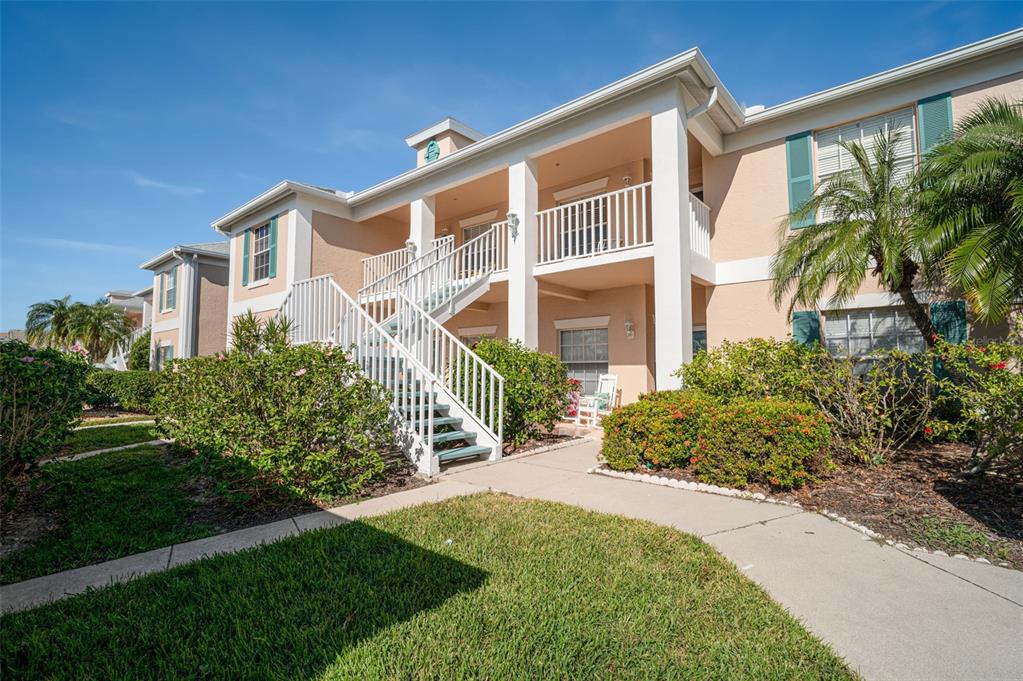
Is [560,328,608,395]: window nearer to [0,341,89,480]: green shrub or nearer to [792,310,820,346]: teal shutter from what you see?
[792,310,820,346]: teal shutter

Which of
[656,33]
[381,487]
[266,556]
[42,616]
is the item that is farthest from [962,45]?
[42,616]

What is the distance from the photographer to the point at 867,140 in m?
8.38

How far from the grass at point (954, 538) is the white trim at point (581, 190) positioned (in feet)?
29.9

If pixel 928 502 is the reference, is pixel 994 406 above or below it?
above

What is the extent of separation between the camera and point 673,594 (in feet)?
9.24

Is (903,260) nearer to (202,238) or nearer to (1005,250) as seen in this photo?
(1005,250)

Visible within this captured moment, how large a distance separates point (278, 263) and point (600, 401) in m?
9.83

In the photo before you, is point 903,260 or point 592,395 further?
point 592,395

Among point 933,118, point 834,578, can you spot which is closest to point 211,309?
point 834,578

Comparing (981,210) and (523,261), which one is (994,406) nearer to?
(981,210)

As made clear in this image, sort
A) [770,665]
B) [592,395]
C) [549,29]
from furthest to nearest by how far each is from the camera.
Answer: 1. [592,395]
2. [549,29]
3. [770,665]

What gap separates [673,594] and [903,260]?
245 inches

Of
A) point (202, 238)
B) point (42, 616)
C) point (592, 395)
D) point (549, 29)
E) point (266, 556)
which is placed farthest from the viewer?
point (202, 238)

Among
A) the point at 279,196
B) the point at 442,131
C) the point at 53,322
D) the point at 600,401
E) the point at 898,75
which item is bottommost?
the point at 600,401
